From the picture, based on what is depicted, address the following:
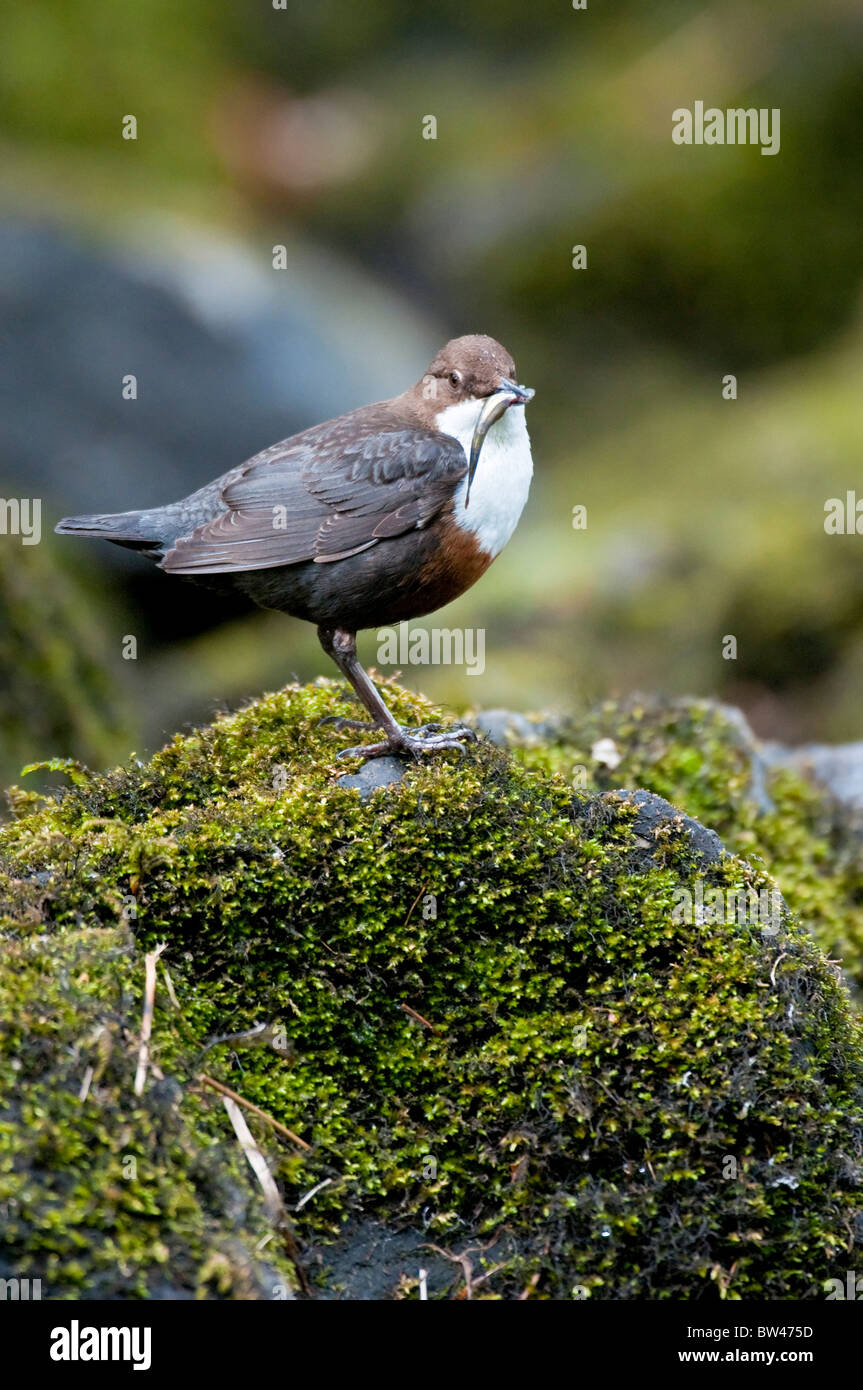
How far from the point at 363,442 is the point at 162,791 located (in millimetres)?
1529

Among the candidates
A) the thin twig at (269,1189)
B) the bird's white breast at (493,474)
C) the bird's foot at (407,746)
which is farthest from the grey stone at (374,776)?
the thin twig at (269,1189)

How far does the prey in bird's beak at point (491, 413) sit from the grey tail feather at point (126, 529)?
1249mm

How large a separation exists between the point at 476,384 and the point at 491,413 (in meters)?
0.19

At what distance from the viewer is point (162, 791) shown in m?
4.24

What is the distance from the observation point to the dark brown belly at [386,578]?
4613 mm

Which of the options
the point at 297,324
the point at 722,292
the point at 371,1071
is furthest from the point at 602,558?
the point at 371,1071

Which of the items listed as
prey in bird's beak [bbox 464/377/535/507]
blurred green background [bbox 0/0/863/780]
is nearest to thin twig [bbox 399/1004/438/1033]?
prey in bird's beak [bbox 464/377/535/507]

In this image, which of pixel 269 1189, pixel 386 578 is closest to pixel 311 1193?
pixel 269 1189

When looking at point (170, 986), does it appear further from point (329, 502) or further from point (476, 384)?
point (476, 384)

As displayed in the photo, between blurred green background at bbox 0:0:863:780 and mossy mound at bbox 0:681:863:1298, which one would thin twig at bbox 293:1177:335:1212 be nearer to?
mossy mound at bbox 0:681:863:1298

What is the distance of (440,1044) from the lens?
11.7 ft

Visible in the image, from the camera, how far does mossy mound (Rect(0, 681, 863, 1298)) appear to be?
9.75 feet

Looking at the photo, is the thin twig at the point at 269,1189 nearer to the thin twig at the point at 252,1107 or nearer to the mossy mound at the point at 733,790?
the thin twig at the point at 252,1107
